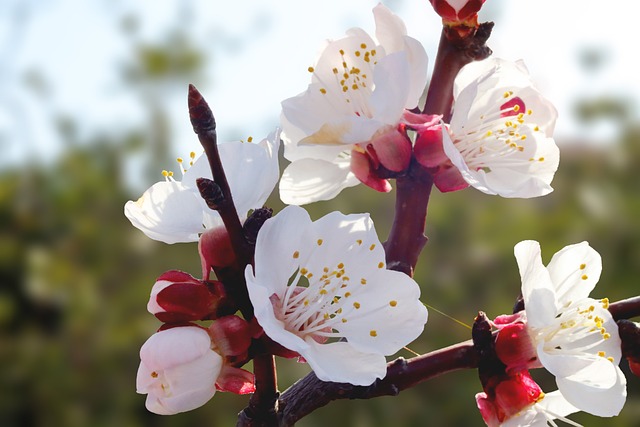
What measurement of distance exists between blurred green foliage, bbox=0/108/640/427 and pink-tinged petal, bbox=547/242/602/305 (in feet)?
3.14

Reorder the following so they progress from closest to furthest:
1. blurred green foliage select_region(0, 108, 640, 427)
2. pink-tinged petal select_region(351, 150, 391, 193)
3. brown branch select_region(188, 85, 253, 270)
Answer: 1. brown branch select_region(188, 85, 253, 270)
2. pink-tinged petal select_region(351, 150, 391, 193)
3. blurred green foliage select_region(0, 108, 640, 427)

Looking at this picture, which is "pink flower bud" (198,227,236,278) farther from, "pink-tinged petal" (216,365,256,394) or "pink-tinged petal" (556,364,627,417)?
"pink-tinged petal" (556,364,627,417)

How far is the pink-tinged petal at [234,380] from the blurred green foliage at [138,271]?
1.05 meters

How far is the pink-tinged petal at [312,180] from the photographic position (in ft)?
1.70

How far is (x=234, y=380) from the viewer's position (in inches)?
16.6

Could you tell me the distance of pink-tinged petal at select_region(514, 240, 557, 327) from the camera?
427mm

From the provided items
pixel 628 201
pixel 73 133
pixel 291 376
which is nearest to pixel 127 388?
pixel 291 376

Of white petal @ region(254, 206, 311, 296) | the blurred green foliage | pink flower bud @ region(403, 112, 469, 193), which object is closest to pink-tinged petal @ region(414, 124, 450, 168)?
pink flower bud @ region(403, 112, 469, 193)

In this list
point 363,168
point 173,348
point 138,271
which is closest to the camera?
point 173,348

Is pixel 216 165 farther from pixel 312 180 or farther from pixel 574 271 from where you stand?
pixel 574 271

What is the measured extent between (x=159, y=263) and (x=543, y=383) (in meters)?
0.96

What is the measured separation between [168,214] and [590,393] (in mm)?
269

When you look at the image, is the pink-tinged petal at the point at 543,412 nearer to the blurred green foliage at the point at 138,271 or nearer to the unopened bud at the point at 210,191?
the unopened bud at the point at 210,191

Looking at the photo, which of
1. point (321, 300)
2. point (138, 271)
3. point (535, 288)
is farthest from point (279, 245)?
point (138, 271)
